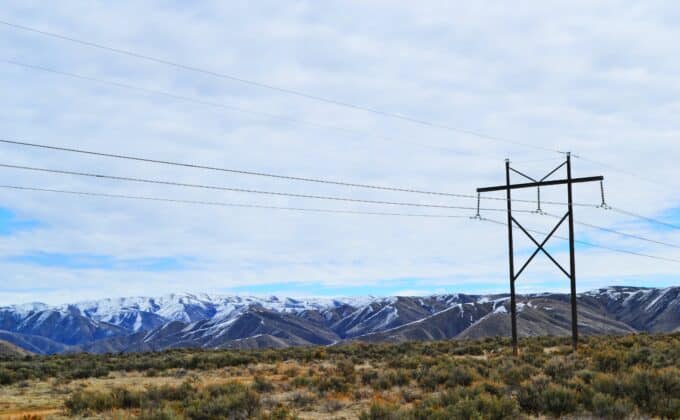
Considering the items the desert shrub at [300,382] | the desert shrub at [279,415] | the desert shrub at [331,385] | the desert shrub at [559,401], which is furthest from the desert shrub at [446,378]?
the desert shrub at [279,415]

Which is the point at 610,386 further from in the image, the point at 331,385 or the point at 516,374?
the point at 331,385

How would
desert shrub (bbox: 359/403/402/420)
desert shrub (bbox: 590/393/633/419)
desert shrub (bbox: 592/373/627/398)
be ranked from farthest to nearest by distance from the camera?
1. desert shrub (bbox: 592/373/627/398)
2. desert shrub (bbox: 359/403/402/420)
3. desert shrub (bbox: 590/393/633/419)

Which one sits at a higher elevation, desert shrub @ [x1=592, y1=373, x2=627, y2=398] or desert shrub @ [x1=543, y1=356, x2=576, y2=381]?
desert shrub @ [x1=592, y1=373, x2=627, y2=398]

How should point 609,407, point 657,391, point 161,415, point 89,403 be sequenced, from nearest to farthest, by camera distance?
1. point 609,407
2. point 161,415
3. point 657,391
4. point 89,403

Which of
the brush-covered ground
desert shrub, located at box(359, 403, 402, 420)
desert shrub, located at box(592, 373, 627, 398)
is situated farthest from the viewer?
desert shrub, located at box(592, 373, 627, 398)

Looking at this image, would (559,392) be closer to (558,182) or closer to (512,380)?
(512,380)

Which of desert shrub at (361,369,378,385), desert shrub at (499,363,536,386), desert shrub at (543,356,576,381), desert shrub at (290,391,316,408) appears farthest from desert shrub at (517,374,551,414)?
desert shrub at (361,369,378,385)

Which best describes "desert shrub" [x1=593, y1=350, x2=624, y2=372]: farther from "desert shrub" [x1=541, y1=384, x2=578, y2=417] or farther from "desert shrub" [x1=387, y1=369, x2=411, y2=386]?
"desert shrub" [x1=541, y1=384, x2=578, y2=417]

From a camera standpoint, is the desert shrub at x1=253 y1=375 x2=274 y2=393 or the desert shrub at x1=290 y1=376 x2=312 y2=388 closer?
the desert shrub at x1=253 y1=375 x2=274 y2=393

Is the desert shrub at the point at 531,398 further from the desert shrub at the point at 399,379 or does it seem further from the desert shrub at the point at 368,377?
the desert shrub at the point at 368,377

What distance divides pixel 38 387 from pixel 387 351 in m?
23.0

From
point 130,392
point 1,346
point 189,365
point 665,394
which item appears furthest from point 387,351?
point 1,346

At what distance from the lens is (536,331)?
184 m

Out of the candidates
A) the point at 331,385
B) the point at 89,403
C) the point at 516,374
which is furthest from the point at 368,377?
the point at 89,403
